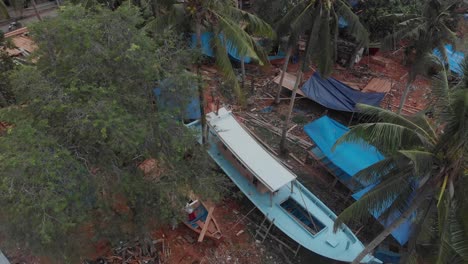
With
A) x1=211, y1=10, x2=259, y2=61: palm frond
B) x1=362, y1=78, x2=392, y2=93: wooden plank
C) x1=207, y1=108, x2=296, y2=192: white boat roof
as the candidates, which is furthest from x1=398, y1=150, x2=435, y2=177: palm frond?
x1=362, y1=78, x2=392, y2=93: wooden plank

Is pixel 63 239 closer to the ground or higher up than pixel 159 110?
closer to the ground

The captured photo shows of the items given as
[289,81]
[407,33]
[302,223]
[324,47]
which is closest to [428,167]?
[302,223]

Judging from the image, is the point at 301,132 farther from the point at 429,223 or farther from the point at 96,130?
the point at 96,130

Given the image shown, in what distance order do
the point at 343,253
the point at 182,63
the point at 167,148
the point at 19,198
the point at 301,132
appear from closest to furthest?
the point at 19,198
the point at 167,148
the point at 182,63
the point at 343,253
the point at 301,132

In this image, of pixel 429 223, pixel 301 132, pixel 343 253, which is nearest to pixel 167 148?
pixel 429 223

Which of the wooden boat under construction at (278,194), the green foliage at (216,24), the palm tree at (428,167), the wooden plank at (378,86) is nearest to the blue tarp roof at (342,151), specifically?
the wooden boat under construction at (278,194)

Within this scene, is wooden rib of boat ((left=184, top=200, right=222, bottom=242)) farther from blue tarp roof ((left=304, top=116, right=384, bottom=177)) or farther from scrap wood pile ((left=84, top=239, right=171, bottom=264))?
blue tarp roof ((left=304, top=116, right=384, bottom=177))
